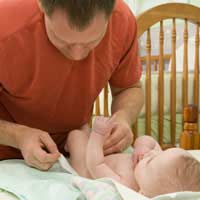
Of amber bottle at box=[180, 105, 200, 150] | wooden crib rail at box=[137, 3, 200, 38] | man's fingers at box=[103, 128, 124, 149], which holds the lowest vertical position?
amber bottle at box=[180, 105, 200, 150]

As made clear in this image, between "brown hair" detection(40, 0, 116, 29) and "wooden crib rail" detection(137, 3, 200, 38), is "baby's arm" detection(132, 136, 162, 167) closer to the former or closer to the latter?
"brown hair" detection(40, 0, 116, 29)

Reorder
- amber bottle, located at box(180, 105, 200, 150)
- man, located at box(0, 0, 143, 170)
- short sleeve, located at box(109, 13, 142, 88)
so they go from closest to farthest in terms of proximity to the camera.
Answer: man, located at box(0, 0, 143, 170) → short sleeve, located at box(109, 13, 142, 88) → amber bottle, located at box(180, 105, 200, 150)

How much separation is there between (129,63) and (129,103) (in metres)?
0.12

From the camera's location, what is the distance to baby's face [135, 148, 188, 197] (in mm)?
990

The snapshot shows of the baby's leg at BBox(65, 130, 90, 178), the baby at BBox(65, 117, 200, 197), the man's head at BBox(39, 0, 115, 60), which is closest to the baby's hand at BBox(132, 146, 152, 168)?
the baby at BBox(65, 117, 200, 197)

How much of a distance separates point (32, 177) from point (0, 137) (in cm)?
17

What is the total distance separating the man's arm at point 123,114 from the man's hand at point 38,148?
0.54ft

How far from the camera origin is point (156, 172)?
3.36 feet

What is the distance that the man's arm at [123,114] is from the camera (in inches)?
49.6

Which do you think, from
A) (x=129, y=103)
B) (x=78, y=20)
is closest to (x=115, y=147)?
(x=129, y=103)

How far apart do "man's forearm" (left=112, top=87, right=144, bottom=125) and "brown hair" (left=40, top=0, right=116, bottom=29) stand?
1.41 feet

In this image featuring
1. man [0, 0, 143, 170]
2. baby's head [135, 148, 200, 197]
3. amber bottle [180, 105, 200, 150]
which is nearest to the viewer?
baby's head [135, 148, 200, 197]

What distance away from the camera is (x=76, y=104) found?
136 cm

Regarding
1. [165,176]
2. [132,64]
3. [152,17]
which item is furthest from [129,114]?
[152,17]
